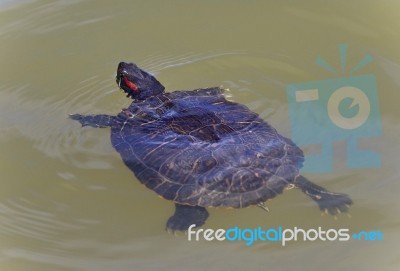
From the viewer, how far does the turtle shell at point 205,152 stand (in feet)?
12.1

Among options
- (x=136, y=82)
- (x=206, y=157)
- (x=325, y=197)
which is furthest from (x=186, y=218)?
(x=136, y=82)

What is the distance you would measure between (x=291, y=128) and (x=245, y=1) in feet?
8.31

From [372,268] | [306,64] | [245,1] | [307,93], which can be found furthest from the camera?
[245,1]

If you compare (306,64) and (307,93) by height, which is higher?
(306,64)

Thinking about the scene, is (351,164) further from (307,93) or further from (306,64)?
(306,64)

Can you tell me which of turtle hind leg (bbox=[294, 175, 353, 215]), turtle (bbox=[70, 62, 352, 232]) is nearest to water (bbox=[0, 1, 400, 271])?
turtle hind leg (bbox=[294, 175, 353, 215])

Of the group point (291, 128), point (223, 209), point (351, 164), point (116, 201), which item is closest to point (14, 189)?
point (116, 201)

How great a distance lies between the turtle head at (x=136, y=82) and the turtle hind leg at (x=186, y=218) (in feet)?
5.41

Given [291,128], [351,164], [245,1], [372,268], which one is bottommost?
[372,268]

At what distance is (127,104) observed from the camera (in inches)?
207

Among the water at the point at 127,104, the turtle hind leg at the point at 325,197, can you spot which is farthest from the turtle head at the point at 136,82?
the turtle hind leg at the point at 325,197

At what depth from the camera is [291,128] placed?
4.59 metres

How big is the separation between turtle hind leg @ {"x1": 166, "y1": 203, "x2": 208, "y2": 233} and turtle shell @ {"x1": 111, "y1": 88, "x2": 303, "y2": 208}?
10cm

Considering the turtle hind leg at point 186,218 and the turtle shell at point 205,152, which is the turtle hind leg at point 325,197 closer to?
the turtle shell at point 205,152
